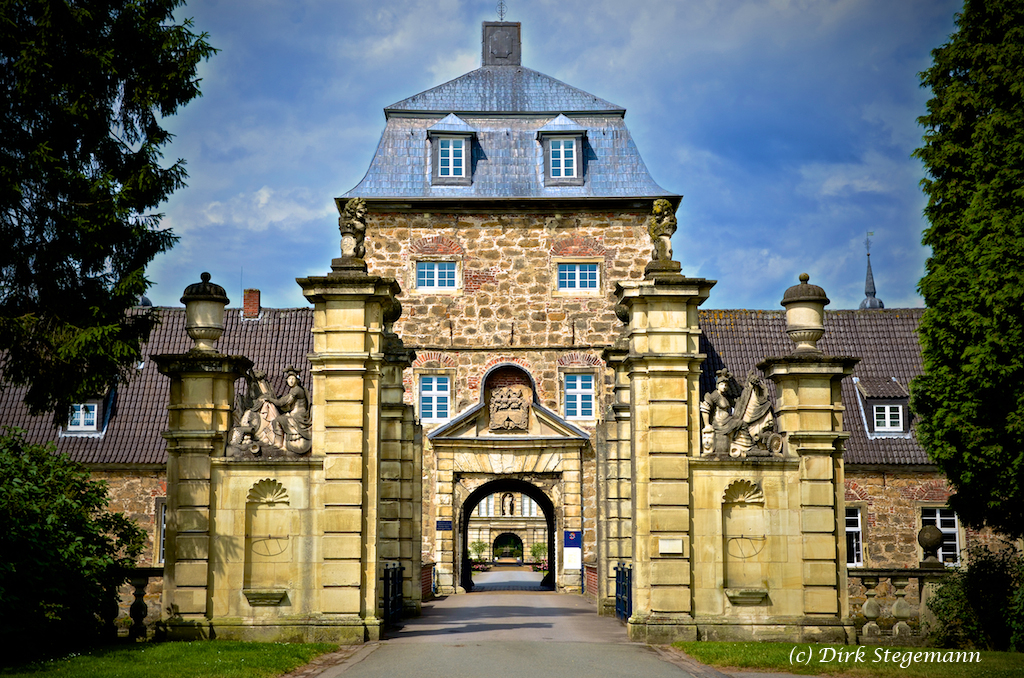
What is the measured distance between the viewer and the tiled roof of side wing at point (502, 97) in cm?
3272

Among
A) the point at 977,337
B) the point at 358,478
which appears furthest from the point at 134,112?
the point at 977,337

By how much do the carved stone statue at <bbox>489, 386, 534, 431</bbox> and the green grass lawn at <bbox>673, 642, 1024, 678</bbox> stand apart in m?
16.1

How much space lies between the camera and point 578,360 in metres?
30.4

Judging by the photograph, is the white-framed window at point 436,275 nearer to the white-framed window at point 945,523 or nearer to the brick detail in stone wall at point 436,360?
the brick detail in stone wall at point 436,360

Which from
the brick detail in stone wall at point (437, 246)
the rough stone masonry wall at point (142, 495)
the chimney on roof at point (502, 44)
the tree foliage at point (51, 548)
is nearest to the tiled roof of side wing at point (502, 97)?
the chimney on roof at point (502, 44)

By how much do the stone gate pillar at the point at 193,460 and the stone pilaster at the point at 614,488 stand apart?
606 cm

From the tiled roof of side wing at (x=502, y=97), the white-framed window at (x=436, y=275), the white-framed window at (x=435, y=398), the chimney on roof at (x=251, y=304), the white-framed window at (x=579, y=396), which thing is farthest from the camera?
the tiled roof of side wing at (x=502, y=97)

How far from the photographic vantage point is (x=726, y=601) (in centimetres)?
1429

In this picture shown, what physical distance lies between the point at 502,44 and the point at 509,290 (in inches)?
387

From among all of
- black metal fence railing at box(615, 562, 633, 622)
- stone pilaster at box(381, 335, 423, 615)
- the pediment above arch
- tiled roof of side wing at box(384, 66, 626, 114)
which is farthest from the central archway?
black metal fence railing at box(615, 562, 633, 622)

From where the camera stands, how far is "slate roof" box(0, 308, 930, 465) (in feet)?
92.9

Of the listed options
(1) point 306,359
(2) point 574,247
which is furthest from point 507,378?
(1) point 306,359

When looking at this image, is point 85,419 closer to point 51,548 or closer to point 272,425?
point 272,425

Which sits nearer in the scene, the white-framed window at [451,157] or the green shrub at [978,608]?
the green shrub at [978,608]
